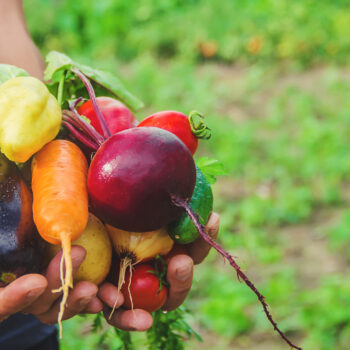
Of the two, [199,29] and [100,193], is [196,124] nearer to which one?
[100,193]

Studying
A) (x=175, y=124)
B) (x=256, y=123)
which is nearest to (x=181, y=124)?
(x=175, y=124)

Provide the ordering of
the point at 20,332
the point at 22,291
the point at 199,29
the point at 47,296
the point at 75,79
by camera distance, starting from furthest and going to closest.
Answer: the point at 199,29
the point at 20,332
the point at 75,79
the point at 47,296
the point at 22,291

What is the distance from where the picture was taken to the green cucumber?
1209mm

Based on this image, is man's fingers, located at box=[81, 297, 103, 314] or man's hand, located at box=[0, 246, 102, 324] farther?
man's fingers, located at box=[81, 297, 103, 314]

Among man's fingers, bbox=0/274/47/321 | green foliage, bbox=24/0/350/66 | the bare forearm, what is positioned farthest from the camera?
green foliage, bbox=24/0/350/66

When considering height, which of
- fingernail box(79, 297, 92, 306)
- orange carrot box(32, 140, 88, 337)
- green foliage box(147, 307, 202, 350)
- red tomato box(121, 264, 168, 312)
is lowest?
green foliage box(147, 307, 202, 350)

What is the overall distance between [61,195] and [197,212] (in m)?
0.32

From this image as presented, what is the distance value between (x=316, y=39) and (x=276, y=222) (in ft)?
11.3

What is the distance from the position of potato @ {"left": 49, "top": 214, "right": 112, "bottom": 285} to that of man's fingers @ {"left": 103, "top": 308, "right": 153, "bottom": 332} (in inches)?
4.0

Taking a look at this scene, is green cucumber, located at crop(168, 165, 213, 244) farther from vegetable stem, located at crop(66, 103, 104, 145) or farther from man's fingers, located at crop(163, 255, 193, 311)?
vegetable stem, located at crop(66, 103, 104, 145)

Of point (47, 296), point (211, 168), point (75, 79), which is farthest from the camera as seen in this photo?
point (75, 79)

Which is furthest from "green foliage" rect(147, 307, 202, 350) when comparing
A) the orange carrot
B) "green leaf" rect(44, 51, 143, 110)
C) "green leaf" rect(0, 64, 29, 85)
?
"green leaf" rect(0, 64, 29, 85)

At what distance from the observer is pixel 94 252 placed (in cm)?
121

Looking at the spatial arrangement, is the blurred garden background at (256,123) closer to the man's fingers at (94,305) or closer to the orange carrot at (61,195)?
the man's fingers at (94,305)
